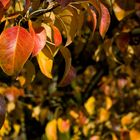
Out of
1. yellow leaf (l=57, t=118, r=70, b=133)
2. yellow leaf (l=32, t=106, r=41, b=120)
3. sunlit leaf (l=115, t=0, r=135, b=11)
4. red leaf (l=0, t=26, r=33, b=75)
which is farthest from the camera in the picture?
yellow leaf (l=32, t=106, r=41, b=120)

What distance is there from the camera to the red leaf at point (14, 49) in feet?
2.42

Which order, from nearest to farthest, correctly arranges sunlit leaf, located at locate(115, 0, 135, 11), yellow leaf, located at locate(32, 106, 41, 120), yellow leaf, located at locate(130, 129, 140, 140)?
1. sunlit leaf, located at locate(115, 0, 135, 11)
2. yellow leaf, located at locate(130, 129, 140, 140)
3. yellow leaf, located at locate(32, 106, 41, 120)

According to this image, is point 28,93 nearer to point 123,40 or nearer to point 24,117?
point 24,117

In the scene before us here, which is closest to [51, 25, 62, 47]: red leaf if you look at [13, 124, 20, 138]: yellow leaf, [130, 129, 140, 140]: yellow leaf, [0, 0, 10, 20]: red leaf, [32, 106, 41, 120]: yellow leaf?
[0, 0, 10, 20]: red leaf

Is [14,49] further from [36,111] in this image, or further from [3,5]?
[36,111]

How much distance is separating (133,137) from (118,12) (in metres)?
0.75

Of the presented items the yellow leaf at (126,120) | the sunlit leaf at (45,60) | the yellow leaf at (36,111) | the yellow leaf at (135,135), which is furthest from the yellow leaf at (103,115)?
the sunlit leaf at (45,60)

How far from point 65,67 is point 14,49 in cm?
26

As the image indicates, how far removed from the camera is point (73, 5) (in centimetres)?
85

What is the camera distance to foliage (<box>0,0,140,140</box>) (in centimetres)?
82

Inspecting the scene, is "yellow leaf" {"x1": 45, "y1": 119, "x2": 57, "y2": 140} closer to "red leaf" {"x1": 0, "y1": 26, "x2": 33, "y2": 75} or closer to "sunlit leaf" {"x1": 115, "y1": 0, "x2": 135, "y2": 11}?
"sunlit leaf" {"x1": 115, "y1": 0, "x2": 135, "y2": 11}

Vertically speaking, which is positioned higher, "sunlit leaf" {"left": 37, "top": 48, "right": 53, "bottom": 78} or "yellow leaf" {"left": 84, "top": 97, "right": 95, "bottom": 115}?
"sunlit leaf" {"left": 37, "top": 48, "right": 53, "bottom": 78}

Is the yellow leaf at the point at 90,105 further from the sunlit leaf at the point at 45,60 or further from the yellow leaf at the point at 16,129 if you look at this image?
the sunlit leaf at the point at 45,60

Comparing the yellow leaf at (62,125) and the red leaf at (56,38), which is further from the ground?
the red leaf at (56,38)
